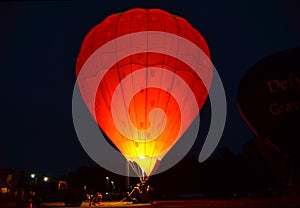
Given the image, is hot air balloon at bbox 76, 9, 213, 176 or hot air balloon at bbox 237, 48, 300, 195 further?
hot air balloon at bbox 76, 9, 213, 176

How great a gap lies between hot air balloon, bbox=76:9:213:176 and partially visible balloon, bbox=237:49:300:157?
25.6 feet

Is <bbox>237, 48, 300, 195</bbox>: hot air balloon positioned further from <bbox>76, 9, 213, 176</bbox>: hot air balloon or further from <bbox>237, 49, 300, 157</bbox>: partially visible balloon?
<bbox>76, 9, 213, 176</bbox>: hot air balloon

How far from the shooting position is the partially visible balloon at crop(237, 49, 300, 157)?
46.9ft

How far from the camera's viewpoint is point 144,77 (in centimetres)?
2258

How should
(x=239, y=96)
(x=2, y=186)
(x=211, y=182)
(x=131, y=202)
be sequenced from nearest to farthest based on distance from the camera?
(x=239, y=96)
(x=131, y=202)
(x=2, y=186)
(x=211, y=182)

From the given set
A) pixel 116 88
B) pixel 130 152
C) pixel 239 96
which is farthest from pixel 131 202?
pixel 239 96

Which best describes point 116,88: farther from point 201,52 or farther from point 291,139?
point 291,139

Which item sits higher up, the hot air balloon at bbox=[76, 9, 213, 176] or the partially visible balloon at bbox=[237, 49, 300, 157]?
the hot air balloon at bbox=[76, 9, 213, 176]

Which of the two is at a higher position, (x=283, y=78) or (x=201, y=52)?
(x=201, y=52)

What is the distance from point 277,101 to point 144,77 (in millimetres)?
9136

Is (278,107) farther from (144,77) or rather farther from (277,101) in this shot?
(144,77)

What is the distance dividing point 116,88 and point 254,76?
902 cm

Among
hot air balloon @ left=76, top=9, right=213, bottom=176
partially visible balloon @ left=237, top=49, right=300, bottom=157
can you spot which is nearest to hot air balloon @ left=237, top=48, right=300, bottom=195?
partially visible balloon @ left=237, top=49, right=300, bottom=157

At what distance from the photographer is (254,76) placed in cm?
1509
